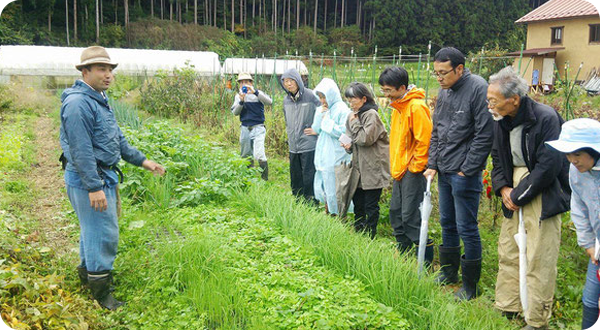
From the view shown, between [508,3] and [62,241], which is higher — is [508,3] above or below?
above

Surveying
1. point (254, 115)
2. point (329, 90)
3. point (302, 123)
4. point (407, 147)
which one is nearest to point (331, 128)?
point (329, 90)

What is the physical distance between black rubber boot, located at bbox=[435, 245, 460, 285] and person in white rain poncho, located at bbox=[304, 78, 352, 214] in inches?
58.9

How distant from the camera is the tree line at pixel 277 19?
115 ft

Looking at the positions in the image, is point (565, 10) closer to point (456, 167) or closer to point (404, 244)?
point (404, 244)

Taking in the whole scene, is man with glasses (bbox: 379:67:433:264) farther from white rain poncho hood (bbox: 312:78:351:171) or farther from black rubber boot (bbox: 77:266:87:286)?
black rubber boot (bbox: 77:266:87:286)

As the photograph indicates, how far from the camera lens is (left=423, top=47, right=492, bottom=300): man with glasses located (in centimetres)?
356

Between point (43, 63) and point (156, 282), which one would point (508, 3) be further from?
point (156, 282)

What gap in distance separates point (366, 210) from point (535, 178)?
6.62ft

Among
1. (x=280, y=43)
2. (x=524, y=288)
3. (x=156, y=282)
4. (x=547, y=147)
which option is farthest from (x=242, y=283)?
(x=280, y=43)

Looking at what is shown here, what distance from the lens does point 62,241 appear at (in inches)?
182

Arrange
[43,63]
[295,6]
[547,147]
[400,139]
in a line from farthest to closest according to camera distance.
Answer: [295,6] → [43,63] → [400,139] → [547,147]

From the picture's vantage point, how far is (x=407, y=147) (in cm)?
414

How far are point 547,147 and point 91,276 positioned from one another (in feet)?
10.4

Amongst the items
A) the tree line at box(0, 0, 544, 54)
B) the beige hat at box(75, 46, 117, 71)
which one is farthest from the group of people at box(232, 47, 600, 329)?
the tree line at box(0, 0, 544, 54)
